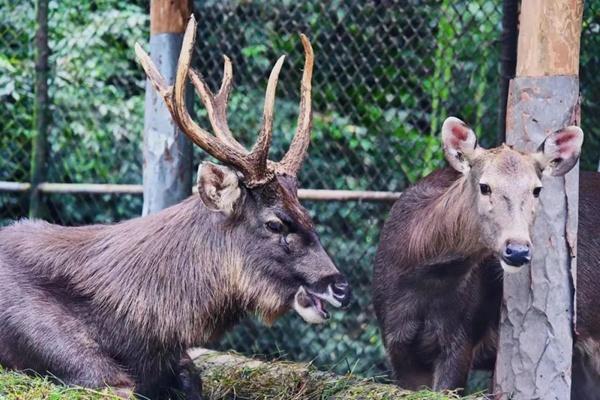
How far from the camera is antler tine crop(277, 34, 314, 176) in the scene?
5.96m

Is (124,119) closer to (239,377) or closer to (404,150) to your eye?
(404,150)

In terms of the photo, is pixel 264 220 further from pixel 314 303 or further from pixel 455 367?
pixel 455 367

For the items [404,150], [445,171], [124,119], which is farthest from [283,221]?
[124,119]

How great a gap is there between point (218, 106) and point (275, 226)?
87 centimetres

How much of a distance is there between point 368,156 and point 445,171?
67.1 inches

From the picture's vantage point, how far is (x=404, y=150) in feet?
28.1

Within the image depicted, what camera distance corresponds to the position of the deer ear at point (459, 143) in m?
6.14

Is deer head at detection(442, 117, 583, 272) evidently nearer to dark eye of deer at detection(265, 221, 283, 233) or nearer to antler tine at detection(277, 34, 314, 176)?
antler tine at detection(277, 34, 314, 176)

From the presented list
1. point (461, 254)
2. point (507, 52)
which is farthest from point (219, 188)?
point (507, 52)

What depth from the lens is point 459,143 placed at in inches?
244

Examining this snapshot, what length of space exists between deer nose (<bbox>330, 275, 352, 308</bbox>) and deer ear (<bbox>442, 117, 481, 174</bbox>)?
111cm

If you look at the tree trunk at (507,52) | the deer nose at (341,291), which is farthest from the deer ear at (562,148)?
the tree trunk at (507,52)

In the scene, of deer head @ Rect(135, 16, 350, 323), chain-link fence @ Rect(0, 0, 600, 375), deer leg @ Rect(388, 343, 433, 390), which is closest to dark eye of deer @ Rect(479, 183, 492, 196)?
deer head @ Rect(135, 16, 350, 323)

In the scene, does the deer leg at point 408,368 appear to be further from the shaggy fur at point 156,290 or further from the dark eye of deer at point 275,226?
the dark eye of deer at point 275,226
